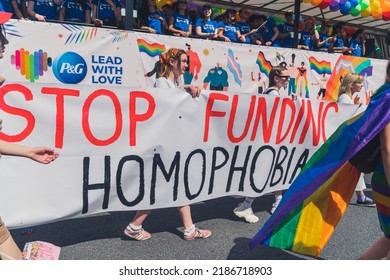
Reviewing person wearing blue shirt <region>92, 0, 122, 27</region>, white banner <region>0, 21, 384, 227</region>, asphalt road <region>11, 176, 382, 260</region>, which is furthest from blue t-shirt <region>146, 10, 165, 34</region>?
asphalt road <region>11, 176, 382, 260</region>

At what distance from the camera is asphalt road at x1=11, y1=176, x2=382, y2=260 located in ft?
9.52

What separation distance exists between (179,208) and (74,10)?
4411mm

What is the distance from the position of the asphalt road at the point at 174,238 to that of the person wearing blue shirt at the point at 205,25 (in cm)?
445

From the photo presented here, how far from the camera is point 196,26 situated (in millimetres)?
7301

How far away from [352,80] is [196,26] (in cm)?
399

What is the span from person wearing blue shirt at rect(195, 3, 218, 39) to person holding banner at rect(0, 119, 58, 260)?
→ 5.59 metres

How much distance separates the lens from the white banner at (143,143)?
250 centimetres

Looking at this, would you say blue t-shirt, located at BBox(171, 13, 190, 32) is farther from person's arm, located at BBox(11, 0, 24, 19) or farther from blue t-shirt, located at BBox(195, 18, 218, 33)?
person's arm, located at BBox(11, 0, 24, 19)

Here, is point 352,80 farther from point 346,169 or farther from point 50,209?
point 50,209

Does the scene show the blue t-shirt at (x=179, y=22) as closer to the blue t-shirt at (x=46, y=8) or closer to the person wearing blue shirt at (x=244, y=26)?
the person wearing blue shirt at (x=244, y=26)

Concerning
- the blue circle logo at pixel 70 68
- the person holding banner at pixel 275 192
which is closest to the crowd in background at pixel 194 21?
the blue circle logo at pixel 70 68

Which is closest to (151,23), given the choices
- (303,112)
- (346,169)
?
(303,112)

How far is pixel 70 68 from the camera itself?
203 inches

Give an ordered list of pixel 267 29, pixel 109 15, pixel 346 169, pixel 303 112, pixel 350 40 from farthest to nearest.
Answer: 1. pixel 350 40
2. pixel 267 29
3. pixel 109 15
4. pixel 303 112
5. pixel 346 169
